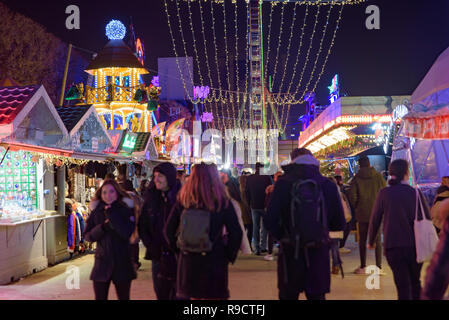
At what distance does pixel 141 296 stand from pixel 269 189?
170 inches

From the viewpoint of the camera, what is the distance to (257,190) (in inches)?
457

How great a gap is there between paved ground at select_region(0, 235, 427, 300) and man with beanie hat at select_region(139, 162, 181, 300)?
2.25 meters

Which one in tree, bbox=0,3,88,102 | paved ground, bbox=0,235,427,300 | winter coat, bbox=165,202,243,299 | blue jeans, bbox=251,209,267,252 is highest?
tree, bbox=0,3,88,102

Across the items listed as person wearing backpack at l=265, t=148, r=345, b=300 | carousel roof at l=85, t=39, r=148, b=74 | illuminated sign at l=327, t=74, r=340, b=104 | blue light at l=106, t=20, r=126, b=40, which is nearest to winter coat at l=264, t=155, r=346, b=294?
person wearing backpack at l=265, t=148, r=345, b=300

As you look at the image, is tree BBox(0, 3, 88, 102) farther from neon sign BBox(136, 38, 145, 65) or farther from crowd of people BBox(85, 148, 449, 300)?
crowd of people BBox(85, 148, 449, 300)

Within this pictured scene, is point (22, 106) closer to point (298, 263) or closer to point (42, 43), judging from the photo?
point (298, 263)

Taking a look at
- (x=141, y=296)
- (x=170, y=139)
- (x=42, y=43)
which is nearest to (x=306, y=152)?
(x=141, y=296)

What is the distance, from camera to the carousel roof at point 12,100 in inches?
361

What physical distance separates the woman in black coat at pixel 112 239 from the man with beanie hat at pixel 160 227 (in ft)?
0.74

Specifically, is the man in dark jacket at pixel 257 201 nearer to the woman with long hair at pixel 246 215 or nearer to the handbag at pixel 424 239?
the woman with long hair at pixel 246 215

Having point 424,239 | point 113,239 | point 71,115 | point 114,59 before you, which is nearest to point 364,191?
point 424,239

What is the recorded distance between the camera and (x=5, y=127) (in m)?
8.91

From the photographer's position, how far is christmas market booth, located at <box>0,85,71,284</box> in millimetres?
9273

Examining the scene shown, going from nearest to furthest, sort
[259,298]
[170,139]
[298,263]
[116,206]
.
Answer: [298,263] → [116,206] → [259,298] → [170,139]
